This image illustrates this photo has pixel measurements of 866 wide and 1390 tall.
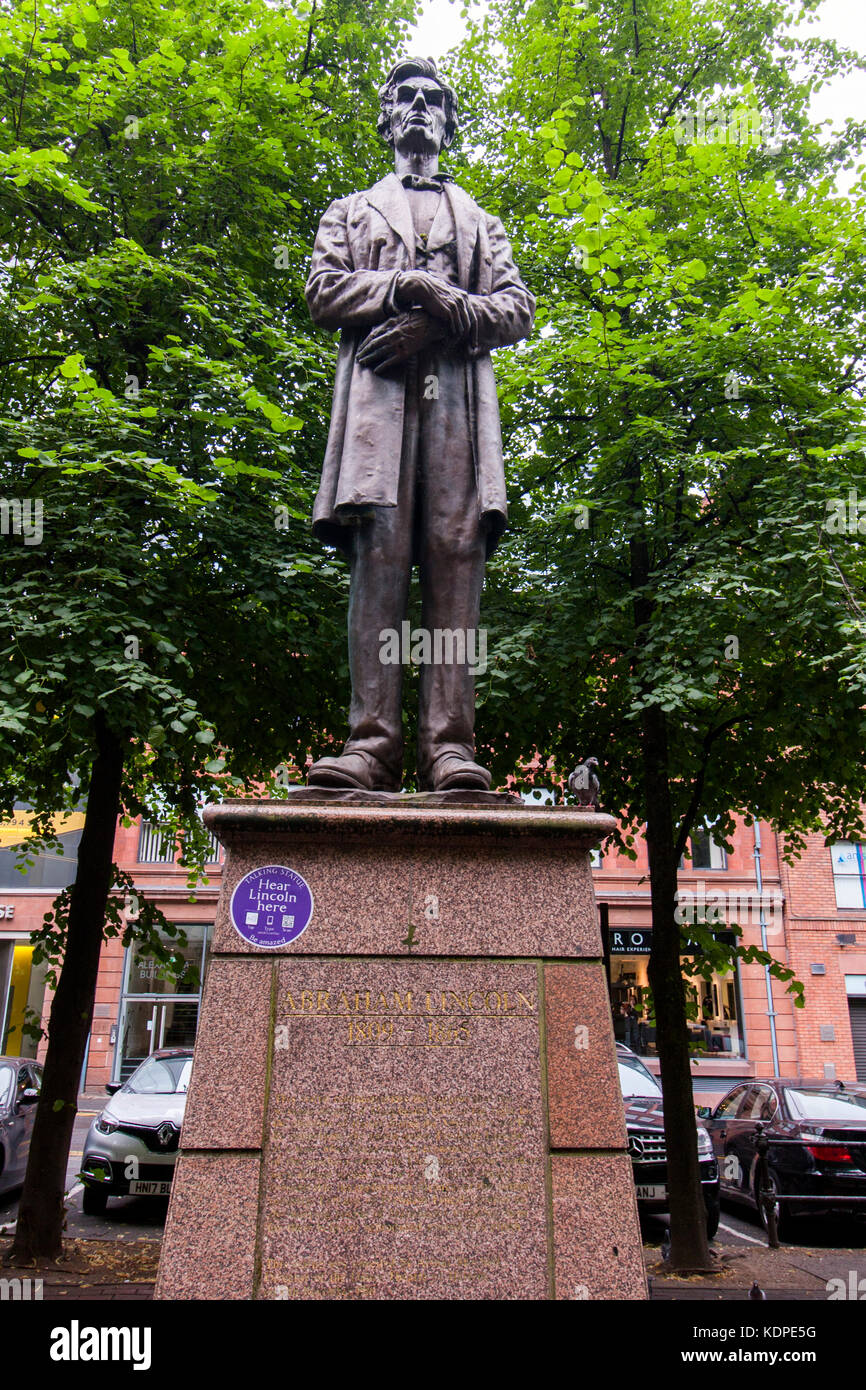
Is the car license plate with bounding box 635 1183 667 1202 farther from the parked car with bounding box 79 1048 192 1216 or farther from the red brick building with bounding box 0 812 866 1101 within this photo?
the red brick building with bounding box 0 812 866 1101

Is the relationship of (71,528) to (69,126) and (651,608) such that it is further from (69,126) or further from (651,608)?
(651,608)

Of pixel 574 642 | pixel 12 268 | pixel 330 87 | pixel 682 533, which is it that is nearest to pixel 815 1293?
pixel 574 642

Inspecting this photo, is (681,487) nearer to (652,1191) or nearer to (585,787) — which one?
(585,787)

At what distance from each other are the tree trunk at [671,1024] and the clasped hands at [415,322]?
5.71 m

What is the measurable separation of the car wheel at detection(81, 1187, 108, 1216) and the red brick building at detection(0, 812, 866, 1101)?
12.5 metres

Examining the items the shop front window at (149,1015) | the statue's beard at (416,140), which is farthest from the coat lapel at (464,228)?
the shop front window at (149,1015)

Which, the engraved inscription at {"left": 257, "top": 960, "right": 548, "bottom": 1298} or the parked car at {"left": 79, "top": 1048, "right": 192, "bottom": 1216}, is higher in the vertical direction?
the engraved inscription at {"left": 257, "top": 960, "right": 548, "bottom": 1298}

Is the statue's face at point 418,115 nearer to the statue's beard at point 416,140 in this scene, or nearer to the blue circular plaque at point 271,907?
the statue's beard at point 416,140

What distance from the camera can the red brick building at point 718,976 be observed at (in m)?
25.3

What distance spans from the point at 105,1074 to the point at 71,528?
20.5m

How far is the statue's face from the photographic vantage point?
5508mm

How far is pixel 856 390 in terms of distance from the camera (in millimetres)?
10523

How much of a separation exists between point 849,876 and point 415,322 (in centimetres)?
2495

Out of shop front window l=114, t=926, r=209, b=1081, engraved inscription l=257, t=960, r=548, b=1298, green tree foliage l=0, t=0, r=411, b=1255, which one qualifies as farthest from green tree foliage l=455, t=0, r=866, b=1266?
shop front window l=114, t=926, r=209, b=1081
